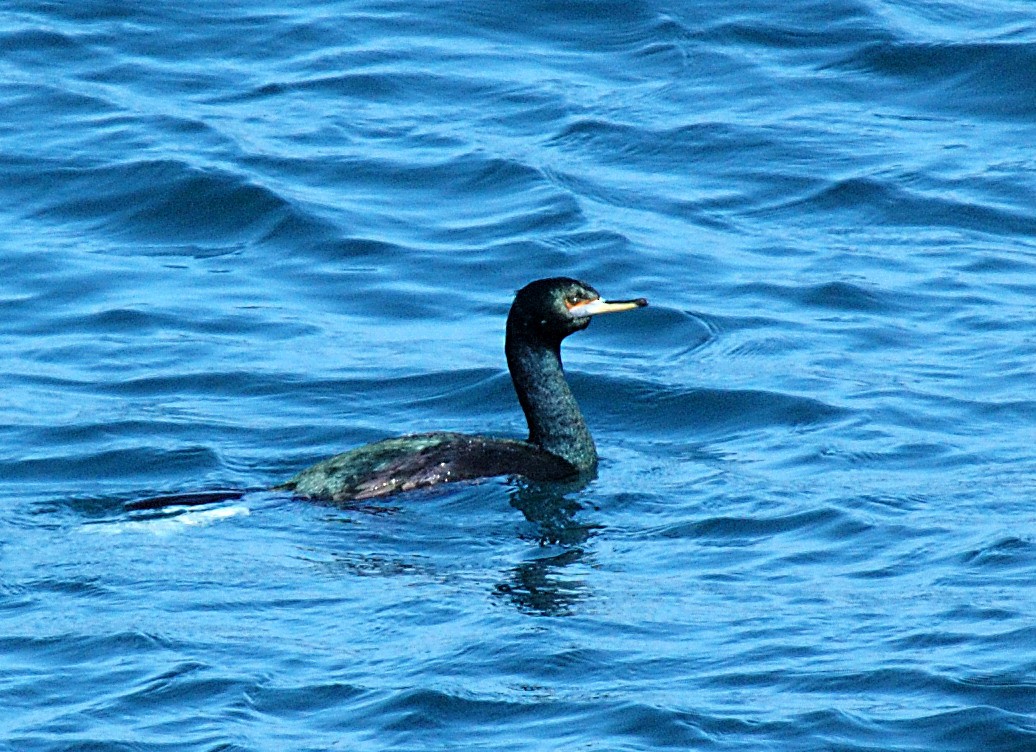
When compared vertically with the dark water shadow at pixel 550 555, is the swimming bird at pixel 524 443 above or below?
above

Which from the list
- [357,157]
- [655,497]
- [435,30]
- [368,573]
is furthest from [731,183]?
[368,573]

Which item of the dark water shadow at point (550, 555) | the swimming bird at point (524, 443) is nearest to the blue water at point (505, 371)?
the dark water shadow at point (550, 555)

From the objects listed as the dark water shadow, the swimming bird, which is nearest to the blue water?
the dark water shadow

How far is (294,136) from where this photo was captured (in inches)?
635

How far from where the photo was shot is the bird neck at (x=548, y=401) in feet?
34.9

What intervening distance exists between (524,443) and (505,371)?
4.97ft

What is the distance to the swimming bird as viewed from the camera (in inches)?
390

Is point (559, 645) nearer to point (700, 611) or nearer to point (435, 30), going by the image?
point (700, 611)

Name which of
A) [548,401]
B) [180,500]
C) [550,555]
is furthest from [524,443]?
[180,500]

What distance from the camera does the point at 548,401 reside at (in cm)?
1067

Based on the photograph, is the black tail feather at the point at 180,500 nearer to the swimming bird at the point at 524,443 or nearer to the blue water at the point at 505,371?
the blue water at the point at 505,371

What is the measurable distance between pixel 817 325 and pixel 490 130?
4.06 m

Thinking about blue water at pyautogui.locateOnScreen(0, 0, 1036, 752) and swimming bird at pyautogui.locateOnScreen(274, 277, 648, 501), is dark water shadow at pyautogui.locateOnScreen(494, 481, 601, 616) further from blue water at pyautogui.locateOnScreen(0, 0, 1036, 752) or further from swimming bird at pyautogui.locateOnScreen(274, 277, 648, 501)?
swimming bird at pyautogui.locateOnScreen(274, 277, 648, 501)

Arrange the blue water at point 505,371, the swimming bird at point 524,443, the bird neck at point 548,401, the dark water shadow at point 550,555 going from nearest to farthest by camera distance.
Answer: the blue water at point 505,371 < the dark water shadow at point 550,555 < the swimming bird at point 524,443 < the bird neck at point 548,401
